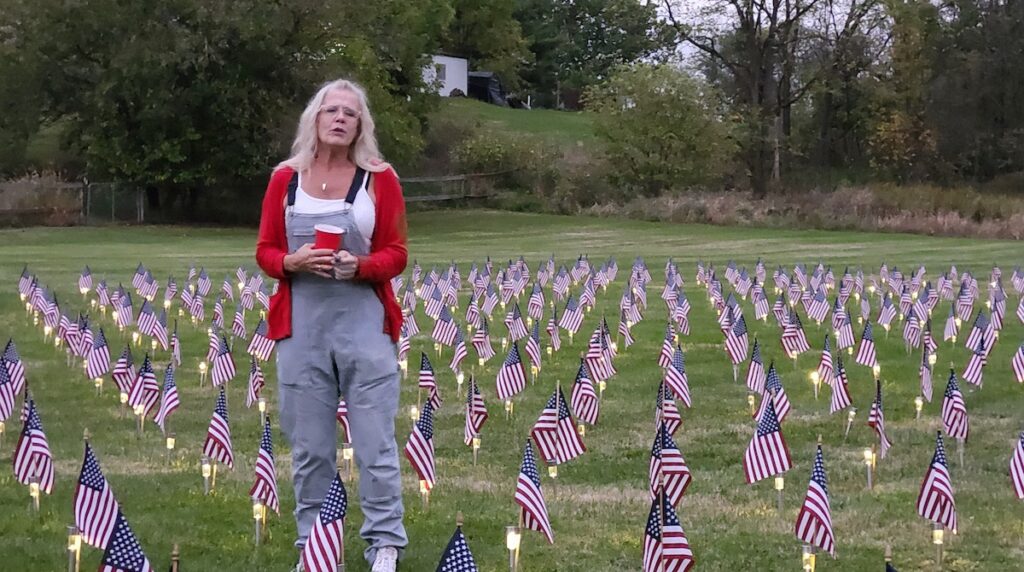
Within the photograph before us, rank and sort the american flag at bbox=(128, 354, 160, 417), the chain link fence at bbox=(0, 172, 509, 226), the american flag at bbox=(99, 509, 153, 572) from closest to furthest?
the american flag at bbox=(99, 509, 153, 572) < the american flag at bbox=(128, 354, 160, 417) < the chain link fence at bbox=(0, 172, 509, 226)

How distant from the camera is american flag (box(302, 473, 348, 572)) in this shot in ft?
17.9

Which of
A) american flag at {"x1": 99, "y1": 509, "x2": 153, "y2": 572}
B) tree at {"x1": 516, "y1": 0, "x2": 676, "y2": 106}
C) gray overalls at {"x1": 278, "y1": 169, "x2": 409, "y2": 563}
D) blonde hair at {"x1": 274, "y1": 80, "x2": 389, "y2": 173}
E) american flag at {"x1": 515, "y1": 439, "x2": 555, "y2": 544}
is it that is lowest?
american flag at {"x1": 515, "y1": 439, "x2": 555, "y2": 544}

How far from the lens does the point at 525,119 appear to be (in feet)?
244

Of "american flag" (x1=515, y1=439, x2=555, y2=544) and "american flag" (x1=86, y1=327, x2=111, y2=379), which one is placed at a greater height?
"american flag" (x1=515, y1=439, x2=555, y2=544)

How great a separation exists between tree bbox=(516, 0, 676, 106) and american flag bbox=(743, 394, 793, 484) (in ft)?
258

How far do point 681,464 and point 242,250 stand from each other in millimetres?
30467

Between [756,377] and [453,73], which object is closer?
[756,377]

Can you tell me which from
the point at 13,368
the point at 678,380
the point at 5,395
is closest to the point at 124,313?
the point at 13,368

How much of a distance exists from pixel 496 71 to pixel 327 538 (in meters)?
78.3

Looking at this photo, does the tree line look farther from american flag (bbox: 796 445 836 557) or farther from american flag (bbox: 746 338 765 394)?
american flag (bbox: 796 445 836 557)

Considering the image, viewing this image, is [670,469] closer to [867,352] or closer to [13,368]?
[13,368]

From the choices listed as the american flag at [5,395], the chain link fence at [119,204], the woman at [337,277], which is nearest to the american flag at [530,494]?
the woman at [337,277]

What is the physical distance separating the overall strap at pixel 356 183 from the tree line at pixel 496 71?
40114 millimetres

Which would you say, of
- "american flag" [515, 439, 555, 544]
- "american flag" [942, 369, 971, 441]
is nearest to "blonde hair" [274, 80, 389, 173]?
"american flag" [515, 439, 555, 544]
